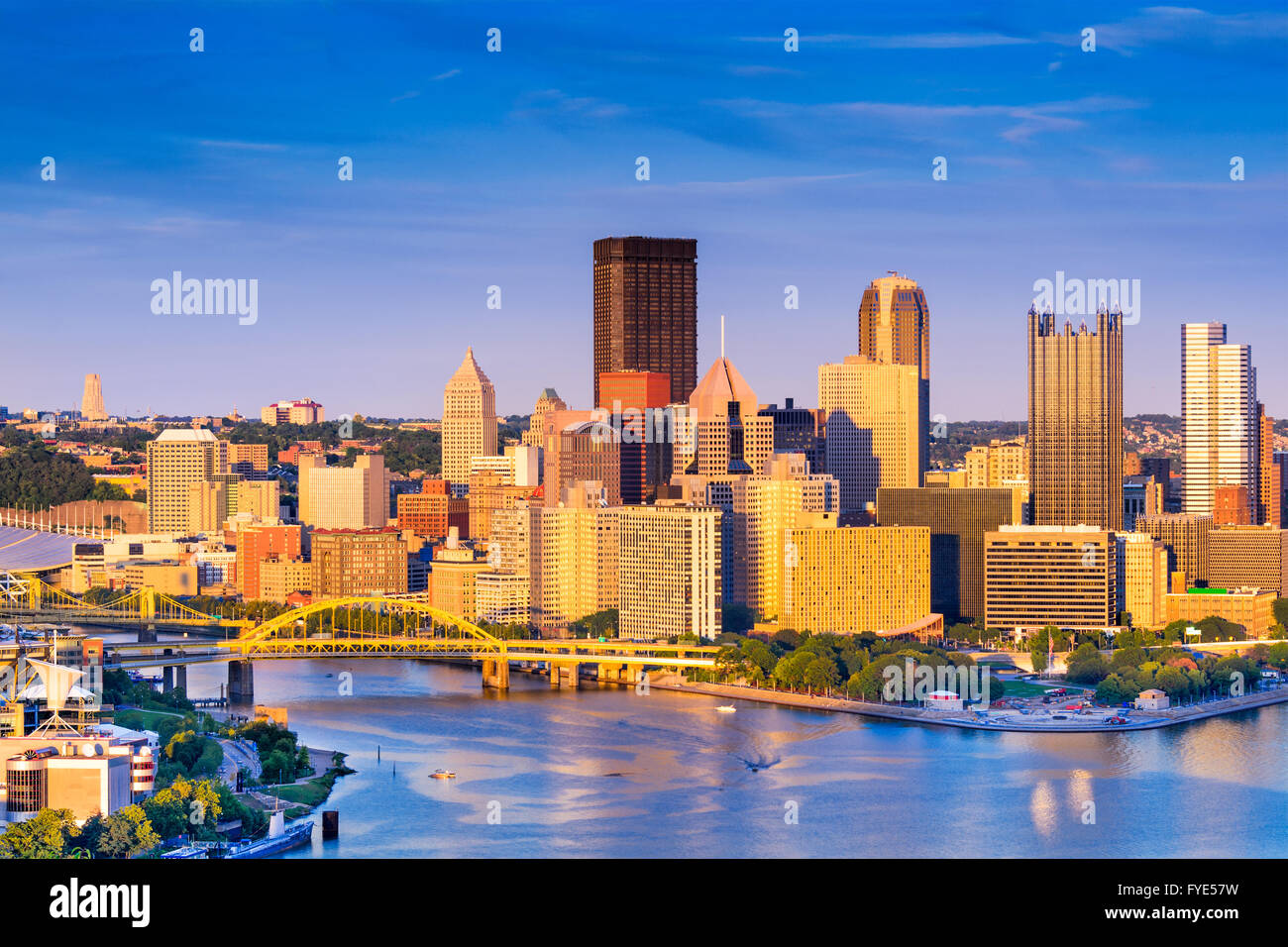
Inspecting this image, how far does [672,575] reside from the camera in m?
35.4

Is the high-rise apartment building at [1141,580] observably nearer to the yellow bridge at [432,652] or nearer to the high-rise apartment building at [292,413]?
the yellow bridge at [432,652]

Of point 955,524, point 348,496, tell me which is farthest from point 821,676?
point 348,496

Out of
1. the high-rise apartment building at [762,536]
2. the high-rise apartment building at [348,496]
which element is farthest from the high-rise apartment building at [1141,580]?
the high-rise apartment building at [348,496]

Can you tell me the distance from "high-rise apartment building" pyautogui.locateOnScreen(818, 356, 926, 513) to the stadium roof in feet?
63.9

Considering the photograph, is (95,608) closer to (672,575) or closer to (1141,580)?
(672,575)

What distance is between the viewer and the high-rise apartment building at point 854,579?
3528 cm

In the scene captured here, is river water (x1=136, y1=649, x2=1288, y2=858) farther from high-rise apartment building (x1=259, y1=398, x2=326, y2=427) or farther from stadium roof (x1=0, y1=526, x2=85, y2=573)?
high-rise apartment building (x1=259, y1=398, x2=326, y2=427)

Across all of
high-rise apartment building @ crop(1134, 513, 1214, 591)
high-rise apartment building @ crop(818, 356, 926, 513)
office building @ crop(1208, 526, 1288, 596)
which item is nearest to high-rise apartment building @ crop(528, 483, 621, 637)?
high-rise apartment building @ crop(1134, 513, 1214, 591)

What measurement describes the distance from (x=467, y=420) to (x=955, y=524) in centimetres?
2442

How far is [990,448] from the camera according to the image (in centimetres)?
5278
